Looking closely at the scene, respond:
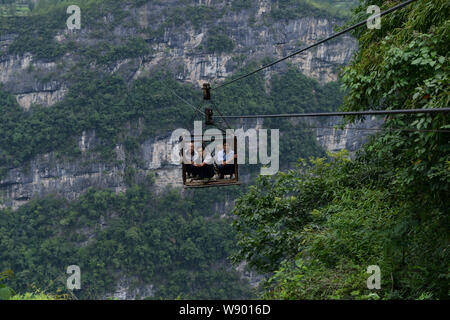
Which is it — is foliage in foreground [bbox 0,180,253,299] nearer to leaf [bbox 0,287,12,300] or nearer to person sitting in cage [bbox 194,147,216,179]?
person sitting in cage [bbox 194,147,216,179]

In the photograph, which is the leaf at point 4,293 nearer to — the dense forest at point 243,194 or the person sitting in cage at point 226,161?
the dense forest at point 243,194

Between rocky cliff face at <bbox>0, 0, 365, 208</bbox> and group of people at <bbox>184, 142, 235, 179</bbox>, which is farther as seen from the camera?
rocky cliff face at <bbox>0, 0, 365, 208</bbox>

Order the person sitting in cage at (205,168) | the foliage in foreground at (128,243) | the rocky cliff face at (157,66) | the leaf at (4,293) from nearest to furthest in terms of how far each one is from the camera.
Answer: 1. the leaf at (4,293)
2. the person sitting in cage at (205,168)
3. the foliage in foreground at (128,243)
4. the rocky cliff face at (157,66)

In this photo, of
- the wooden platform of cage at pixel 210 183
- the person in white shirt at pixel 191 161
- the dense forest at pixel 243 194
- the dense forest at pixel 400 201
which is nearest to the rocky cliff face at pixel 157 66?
the dense forest at pixel 243 194

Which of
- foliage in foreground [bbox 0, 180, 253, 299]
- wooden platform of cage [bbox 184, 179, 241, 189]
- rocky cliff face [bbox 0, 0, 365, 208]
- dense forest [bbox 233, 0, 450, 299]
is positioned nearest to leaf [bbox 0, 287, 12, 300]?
dense forest [bbox 233, 0, 450, 299]

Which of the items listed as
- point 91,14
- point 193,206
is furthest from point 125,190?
point 91,14

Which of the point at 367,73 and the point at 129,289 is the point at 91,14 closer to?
the point at 129,289

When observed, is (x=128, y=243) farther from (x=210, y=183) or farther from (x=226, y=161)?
(x=210, y=183)
